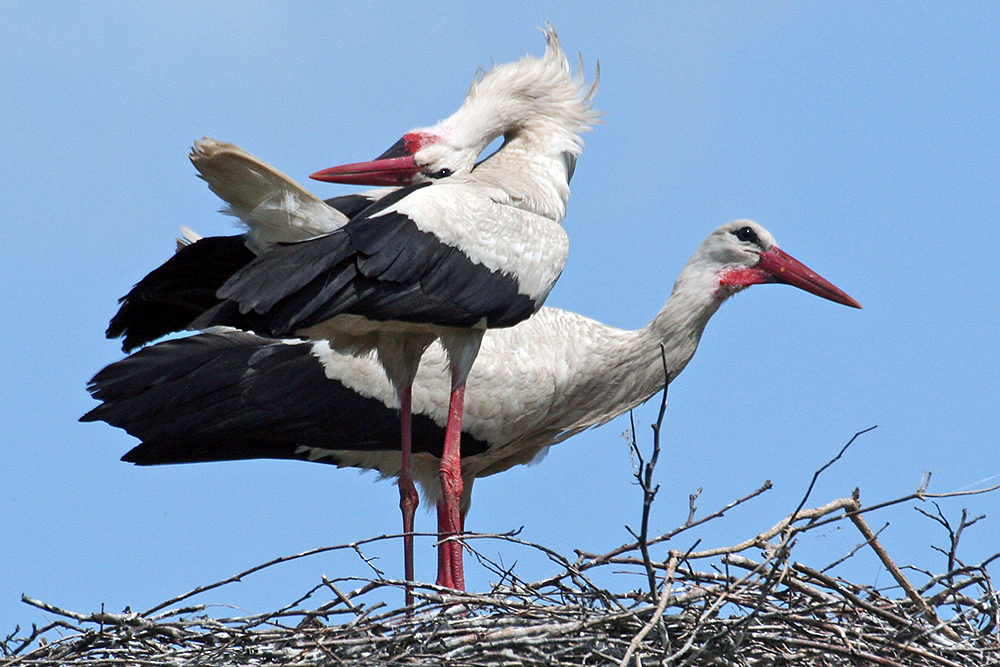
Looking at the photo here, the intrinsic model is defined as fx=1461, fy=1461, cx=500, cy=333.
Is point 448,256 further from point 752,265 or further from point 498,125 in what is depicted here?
point 752,265

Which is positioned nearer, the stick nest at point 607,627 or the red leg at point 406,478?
the stick nest at point 607,627

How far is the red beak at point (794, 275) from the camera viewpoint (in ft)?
23.1

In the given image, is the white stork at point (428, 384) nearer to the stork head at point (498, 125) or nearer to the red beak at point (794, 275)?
the red beak at point (794, 275)

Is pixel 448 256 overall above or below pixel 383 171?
below

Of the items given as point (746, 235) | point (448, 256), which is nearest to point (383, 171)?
point (448, 256)

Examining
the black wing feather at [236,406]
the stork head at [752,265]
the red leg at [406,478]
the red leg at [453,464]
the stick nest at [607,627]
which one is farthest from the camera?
the stork head at [752,265]

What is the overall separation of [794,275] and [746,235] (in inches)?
12.0

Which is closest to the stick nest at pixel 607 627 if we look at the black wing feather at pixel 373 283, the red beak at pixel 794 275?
the black wing feather at pixel 373 283

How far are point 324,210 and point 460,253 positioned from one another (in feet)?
1.75

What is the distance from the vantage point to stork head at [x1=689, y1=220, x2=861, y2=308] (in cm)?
705

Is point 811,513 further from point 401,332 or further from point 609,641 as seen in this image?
point 401,332

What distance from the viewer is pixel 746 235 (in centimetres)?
713

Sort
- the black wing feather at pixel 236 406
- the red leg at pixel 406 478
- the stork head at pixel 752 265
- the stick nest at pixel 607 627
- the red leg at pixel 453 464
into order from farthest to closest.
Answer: the stork head at pixel 752 265, the black wing feather at pixel 236 406, the red leg at pixel 406 478, the red leg at pixel 453 464, the stick nest at pixel 607 627

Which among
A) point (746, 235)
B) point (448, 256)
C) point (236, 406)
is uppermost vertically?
point (746, 235)
